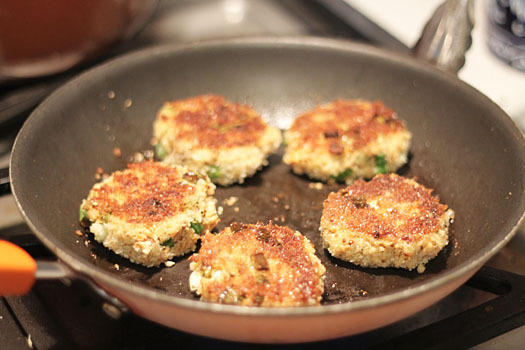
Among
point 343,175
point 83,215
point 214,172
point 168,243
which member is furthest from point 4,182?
point 343,175

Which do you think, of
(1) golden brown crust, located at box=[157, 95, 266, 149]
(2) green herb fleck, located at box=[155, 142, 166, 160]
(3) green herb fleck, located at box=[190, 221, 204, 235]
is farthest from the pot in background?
(3) green herb fleck, located at box=[190, 221, 204, 235]

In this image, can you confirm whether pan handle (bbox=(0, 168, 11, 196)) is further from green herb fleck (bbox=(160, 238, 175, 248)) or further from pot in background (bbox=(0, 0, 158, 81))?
pot in background (bbox=(0, 0, 158, 81))

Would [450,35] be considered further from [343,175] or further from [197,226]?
[197,226]

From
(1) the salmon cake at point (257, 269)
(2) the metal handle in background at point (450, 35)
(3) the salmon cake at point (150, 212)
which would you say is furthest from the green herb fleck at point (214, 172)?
(2) the metal handle in background at point (450, 35)

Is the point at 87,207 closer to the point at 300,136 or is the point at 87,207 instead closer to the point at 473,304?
the point at 300,136

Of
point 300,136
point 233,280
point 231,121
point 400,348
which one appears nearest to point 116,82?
→ point 231,121
